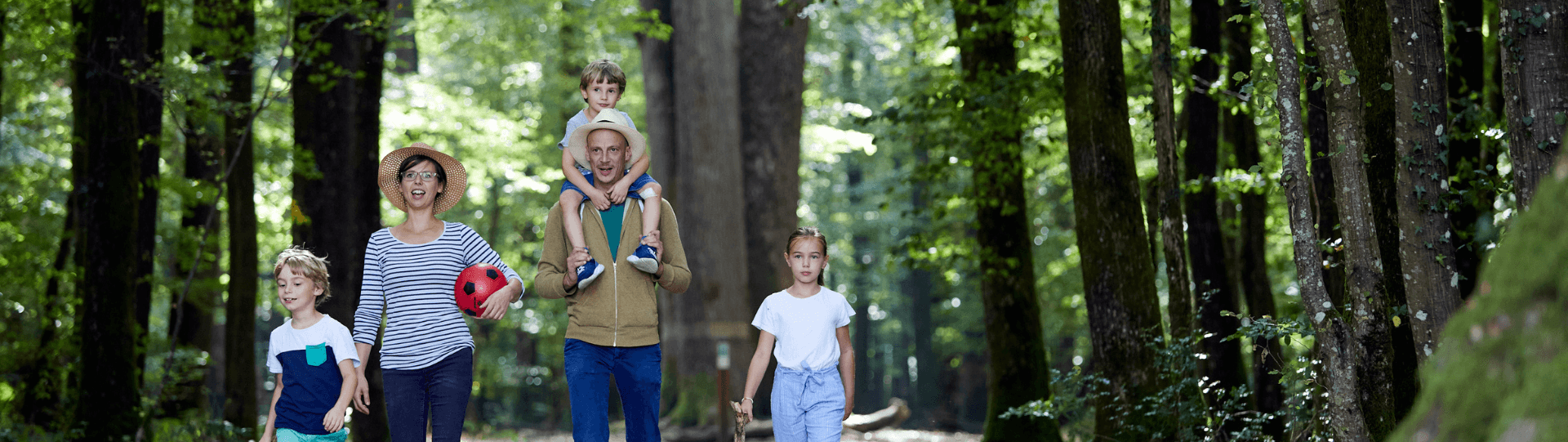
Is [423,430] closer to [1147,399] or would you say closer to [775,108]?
[1147,399]

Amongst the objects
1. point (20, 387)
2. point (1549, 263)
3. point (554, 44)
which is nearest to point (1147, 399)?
point (1549, 263)

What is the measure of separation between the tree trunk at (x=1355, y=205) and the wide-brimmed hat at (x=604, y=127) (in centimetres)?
319

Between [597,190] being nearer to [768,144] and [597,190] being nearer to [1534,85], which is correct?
[1534,85]

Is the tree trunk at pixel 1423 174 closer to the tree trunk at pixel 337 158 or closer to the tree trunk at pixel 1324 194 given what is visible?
the tree trunk at pixel 1324 194

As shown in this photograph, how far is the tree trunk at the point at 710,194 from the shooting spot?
47.2 ft

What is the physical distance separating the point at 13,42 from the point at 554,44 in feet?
39.4

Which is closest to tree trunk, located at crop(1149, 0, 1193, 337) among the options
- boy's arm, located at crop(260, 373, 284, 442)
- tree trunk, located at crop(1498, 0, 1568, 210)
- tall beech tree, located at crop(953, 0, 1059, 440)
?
tall beech tree, located at crop(953, 0, 1059, 440)

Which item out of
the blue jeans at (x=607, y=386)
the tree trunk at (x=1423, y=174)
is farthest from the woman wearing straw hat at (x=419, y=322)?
the tree trunk at (x=1423, y=174)

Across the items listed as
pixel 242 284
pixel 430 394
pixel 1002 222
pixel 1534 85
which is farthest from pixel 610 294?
pixel 242 284

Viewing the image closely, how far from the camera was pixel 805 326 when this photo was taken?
16.6 feet

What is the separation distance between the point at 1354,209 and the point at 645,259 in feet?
10.5

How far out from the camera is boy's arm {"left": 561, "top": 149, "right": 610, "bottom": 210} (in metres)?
5.29

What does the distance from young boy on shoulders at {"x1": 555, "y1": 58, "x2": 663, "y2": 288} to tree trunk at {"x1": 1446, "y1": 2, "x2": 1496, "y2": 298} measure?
184 inches

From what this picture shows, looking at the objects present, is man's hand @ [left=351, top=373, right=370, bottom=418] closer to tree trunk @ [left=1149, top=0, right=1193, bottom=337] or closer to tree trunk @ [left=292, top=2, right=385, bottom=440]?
tree trunk @ [left=1149, top=0, right=1193, bottom=337]
